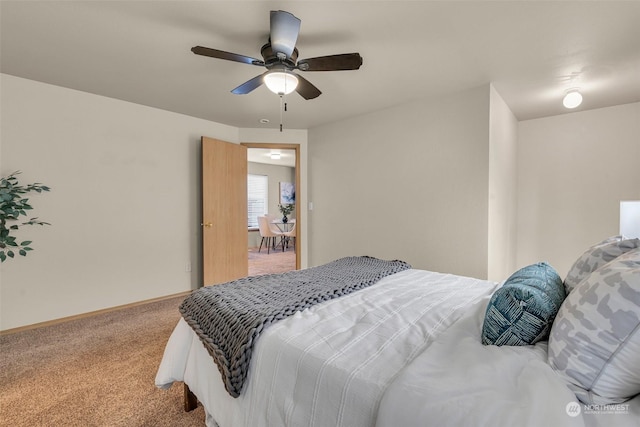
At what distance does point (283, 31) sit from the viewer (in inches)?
68.2

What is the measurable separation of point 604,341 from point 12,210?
3.71 meters

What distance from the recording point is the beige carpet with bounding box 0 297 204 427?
1573mm

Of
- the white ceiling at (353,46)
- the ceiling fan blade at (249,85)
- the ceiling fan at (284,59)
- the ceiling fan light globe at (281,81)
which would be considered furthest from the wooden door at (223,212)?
the ceiling fan light globe at (281,81)

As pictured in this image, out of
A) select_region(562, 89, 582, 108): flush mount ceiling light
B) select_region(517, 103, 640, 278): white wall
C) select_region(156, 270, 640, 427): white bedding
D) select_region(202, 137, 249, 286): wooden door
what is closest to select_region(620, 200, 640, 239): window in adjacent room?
select_region(156, 270, 640, 427): white bedding

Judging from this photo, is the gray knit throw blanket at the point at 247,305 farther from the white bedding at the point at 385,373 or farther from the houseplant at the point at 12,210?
the houseplant at the point at 12,210

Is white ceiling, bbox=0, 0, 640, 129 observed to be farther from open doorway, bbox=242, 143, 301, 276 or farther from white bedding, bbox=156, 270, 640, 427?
open doorway, bbox=242, 143, 301, 276

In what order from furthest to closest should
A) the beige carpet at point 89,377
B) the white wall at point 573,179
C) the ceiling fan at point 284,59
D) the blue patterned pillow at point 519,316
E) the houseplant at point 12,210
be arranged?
the white wall at point 573,179 → the houseplant at point 12,210 → the ceiling fan at point 284,59 → the beige carpet at point 89,377 → the blue patterned pillow at point 519,316

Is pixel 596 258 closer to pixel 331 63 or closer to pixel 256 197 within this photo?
pixel 331 63

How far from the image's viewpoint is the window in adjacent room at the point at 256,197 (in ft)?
26.2

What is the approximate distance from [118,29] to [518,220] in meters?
4.64

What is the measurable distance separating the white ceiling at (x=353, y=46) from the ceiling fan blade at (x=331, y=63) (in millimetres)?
219

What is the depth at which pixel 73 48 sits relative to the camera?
87.4 inches

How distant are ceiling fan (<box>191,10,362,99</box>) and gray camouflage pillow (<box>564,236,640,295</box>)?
155 cm

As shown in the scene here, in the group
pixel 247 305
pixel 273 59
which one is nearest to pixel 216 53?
pixel 273 59
